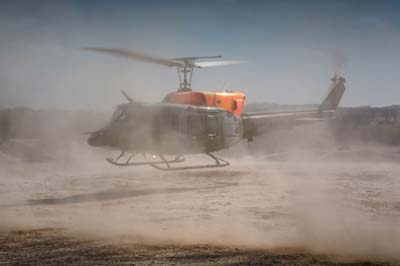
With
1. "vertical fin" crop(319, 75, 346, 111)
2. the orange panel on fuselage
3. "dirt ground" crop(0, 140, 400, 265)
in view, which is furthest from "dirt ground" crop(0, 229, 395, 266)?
"vertical fin" crop(319, 75, 346, 111)

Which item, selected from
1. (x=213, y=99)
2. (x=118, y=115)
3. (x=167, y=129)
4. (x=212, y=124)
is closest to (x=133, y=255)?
(x=118, y=115)

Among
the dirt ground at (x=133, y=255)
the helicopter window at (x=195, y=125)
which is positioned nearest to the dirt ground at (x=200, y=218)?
the dirt ground at (x=133, y=255)

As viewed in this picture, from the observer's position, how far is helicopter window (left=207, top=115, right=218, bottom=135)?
1756cm

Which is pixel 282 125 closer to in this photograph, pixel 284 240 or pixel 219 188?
pixel 219 188

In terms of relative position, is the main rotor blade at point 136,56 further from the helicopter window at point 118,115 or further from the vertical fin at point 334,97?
the vertical fin at point 334,97

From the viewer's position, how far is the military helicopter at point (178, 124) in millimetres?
15734

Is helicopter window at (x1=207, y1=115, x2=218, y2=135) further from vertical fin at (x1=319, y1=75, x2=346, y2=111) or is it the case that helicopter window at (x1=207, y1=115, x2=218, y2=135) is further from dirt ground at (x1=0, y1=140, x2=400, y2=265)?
vertical fin at (x1=319, y1=75, x2=346, y2=111)

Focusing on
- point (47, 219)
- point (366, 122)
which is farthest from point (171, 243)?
point (366, 122)

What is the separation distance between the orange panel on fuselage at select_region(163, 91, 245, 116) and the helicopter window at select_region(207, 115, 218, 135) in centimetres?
67

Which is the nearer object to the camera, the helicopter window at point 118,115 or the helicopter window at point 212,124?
the helicopter window at point 118,115

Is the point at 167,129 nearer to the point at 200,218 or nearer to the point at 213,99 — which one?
the point at 213,99

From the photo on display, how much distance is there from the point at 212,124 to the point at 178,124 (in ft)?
5.21

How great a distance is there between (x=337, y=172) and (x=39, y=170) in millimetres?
14848

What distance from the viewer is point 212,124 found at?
1764 centimetres
